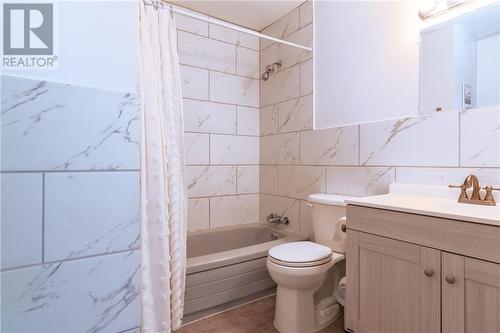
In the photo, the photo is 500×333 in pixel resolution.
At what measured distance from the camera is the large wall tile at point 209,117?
8.23 ft

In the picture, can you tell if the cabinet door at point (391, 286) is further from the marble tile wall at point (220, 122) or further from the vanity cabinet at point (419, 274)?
the marble tile wall at point (220, 122)

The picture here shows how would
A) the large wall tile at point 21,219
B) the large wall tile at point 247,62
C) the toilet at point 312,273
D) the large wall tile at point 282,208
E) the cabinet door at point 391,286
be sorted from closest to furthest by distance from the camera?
the large wall tile at point 21,219 < the cabinet door at point 391,286 < the toilet at point 312,273 < the large wall tile at point 282,208 < the large wall tile at point 247,62

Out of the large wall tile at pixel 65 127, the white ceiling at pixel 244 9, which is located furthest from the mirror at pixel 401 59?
the large wall tile at pixel 65 127

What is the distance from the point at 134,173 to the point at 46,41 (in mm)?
276

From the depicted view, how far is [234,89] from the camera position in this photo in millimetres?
2748

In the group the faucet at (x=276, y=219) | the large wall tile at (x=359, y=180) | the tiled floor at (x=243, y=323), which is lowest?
the tiled floor at (x=243, y=323)

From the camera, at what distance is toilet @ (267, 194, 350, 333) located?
63.0 inches

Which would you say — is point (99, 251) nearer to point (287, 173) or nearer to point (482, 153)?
point (482, 153)

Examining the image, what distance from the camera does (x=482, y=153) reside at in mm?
1386

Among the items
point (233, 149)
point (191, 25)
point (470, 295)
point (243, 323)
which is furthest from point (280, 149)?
point (470, 295)

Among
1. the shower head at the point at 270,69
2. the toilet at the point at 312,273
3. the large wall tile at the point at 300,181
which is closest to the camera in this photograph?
the toilet at the point at 312,273

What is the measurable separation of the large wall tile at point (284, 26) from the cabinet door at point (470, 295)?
2.18 meters

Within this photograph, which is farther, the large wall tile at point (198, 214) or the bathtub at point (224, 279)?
the large wall tile at point (198, 214)

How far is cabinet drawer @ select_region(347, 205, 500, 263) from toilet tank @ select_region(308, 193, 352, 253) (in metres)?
0.44
